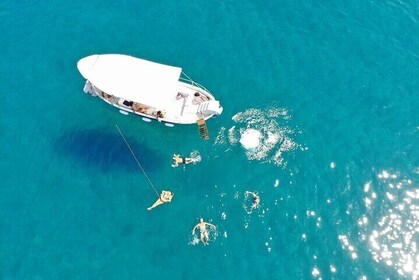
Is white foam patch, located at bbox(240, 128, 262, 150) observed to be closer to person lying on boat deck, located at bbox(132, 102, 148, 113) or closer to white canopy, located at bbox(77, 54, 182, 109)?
white canopy, located at bbox(77, 54, 182, 109)

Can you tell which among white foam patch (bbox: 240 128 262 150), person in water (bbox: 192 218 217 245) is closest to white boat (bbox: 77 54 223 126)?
white foam patch (bbox: 240 128 262 150)

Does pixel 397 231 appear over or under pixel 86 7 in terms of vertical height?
under

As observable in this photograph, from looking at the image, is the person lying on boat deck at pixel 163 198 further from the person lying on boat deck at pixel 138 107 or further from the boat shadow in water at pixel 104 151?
the person lying on boat deck at pixel 138 107

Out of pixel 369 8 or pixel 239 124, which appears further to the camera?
pixel 369 8

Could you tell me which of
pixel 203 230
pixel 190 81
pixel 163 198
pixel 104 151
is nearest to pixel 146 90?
pixel 190 81

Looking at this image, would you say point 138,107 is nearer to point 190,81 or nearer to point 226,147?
point 190,81

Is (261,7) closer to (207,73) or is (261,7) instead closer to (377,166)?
(207,73)

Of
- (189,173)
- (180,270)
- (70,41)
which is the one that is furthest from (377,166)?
(70,41)
